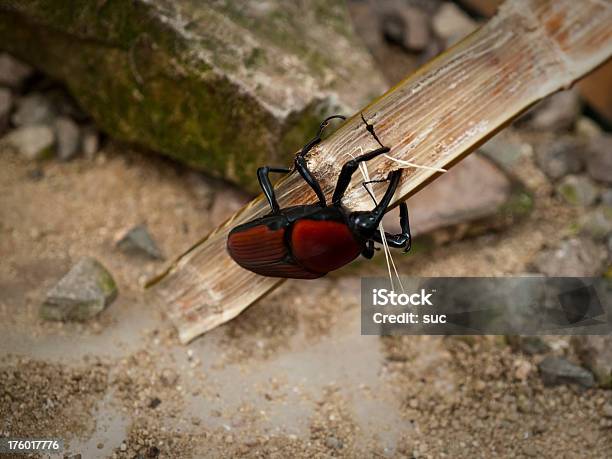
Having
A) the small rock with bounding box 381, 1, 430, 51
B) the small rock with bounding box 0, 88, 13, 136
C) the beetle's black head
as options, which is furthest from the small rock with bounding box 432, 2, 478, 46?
the small rock with bounding box 0, 88, 13, 136

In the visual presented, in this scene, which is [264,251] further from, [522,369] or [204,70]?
[522,369]

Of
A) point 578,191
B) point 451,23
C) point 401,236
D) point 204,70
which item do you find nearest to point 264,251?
point 401,236

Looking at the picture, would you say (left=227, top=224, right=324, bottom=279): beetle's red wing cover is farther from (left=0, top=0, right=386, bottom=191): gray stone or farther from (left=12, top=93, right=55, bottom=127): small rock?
(left=12, top=93, right=55, bottom=127): small rock

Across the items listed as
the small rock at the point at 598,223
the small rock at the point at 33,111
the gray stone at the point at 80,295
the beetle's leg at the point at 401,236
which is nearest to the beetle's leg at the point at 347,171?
the beetle's leg at the point at 401,236

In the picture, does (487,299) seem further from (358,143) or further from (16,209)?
(16,209)

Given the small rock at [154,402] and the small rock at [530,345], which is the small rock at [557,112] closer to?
the small rock at [530,345]

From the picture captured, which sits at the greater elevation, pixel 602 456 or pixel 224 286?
pixel 224 286

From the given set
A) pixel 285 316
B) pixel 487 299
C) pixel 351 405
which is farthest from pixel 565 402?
pixel 285 316
